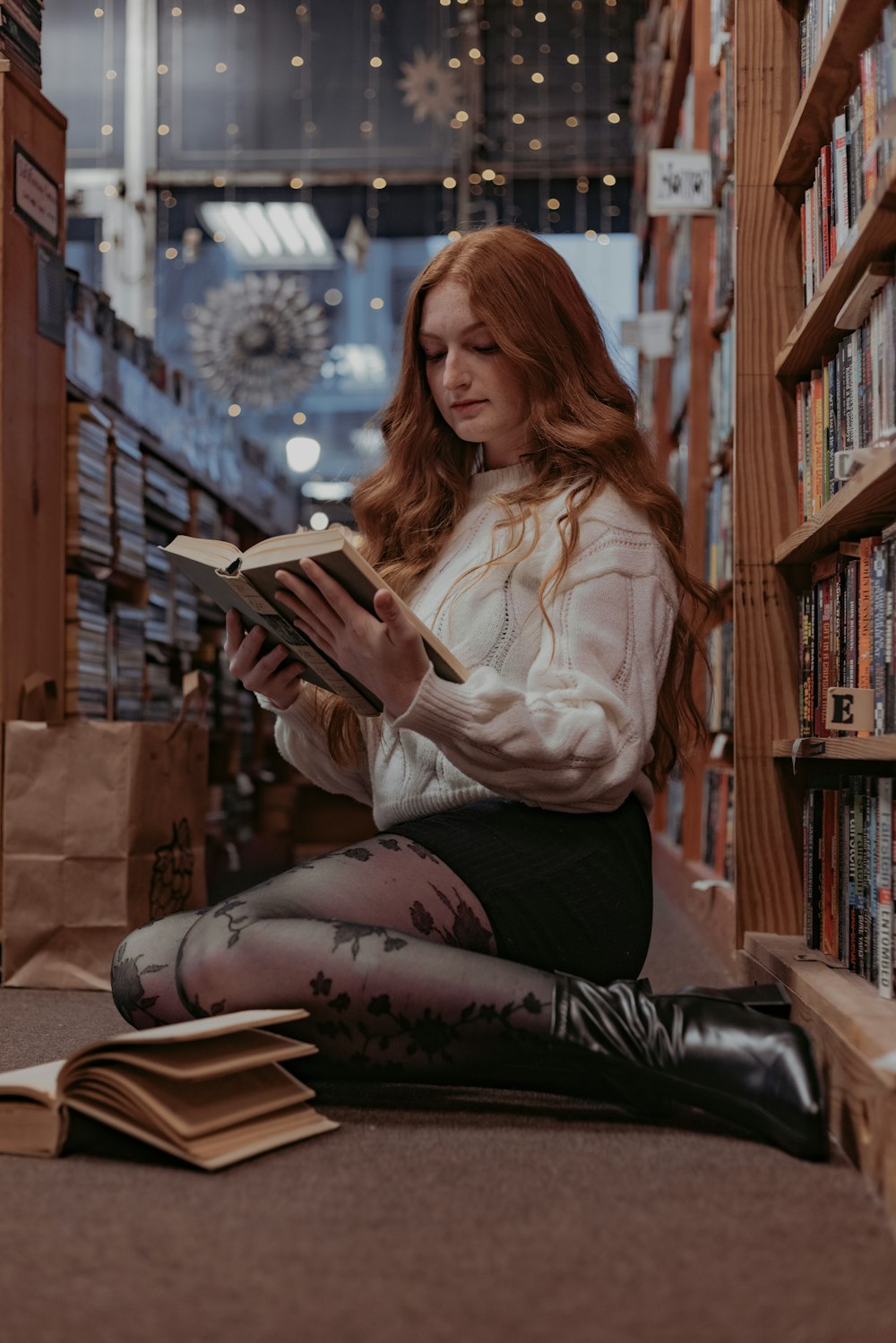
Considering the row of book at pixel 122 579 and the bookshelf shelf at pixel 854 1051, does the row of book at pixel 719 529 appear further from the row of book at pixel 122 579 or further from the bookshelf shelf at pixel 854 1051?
the bookshelf shelf at pixel 854 1051

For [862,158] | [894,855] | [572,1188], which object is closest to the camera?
[572,1188]

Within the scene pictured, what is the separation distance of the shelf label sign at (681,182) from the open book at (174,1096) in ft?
7.66

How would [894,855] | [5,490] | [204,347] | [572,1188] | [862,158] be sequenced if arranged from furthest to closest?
[204,347] < [5,490] < [862,158] < [894,855] < [572,1188]

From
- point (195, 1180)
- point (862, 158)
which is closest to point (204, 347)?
point (862, 158)

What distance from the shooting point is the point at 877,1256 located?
97 centimetres

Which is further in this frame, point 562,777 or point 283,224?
point 283,224

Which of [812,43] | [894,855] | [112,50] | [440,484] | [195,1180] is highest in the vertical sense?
[112,50]

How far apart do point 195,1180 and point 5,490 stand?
4.86 feet

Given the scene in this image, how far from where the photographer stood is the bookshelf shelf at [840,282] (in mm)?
1352

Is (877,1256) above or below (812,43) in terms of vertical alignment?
below

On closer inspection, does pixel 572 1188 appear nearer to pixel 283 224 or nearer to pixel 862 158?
pixel 862 158

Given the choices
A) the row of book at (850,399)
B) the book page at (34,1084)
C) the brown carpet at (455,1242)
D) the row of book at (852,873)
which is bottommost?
the brown carpet at (455,1242)

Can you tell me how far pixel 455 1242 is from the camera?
1.00 metres

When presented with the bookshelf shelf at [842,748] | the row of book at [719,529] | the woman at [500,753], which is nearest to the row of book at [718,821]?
the row of book at [719,529]
